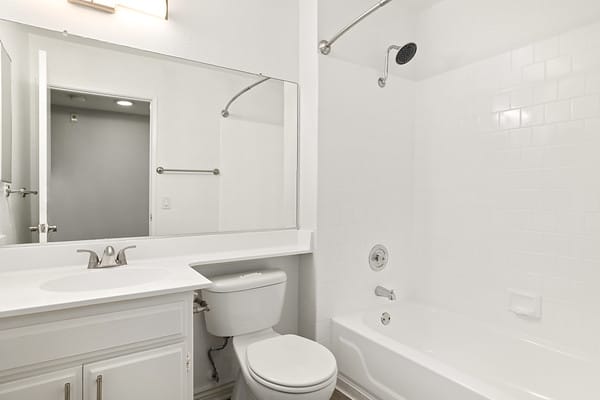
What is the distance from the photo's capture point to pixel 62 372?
111 cm

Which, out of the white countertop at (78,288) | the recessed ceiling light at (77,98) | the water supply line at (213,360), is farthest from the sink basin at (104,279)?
the recessed ceiling light at (77,98)

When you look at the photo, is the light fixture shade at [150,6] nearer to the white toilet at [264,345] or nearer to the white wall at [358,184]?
the white wall at [358,184]

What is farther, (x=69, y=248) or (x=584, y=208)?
(x=584, y=208)

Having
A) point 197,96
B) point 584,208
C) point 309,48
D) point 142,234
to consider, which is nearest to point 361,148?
point 309,48

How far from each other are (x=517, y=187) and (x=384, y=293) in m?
1.01

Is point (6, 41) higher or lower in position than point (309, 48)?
lower

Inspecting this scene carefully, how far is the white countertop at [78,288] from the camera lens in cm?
105

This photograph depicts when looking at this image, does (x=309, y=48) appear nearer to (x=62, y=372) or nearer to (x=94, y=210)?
(x=94, y=210)

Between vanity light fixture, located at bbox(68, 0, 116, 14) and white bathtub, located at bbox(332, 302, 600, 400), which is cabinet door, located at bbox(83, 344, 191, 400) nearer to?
white bathtub, located at bbox(332, 302, 600, 400)

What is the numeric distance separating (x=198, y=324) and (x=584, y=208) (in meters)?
2.04

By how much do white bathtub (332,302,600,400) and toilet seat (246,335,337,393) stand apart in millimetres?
366

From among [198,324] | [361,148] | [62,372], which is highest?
[361,148]

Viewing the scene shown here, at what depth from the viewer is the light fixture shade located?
64.3 inches

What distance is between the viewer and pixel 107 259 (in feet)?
4.97
